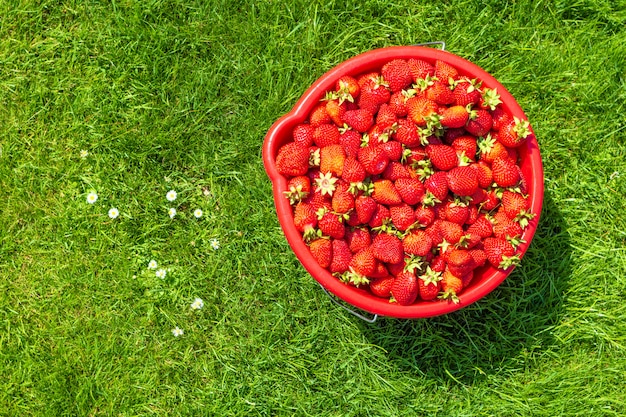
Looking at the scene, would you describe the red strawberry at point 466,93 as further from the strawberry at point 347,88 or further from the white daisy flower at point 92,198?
the white daisy flower at point 92,198

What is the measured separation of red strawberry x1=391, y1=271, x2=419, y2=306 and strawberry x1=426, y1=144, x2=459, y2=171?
1.35 ft

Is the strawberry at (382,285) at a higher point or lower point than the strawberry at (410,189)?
lower

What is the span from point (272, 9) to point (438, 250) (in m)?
1.51

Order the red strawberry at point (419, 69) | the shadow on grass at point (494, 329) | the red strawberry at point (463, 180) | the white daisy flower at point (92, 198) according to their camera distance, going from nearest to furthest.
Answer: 1. the red strawberry at point (463, 180)
2. the red strawberry at point (419, 69)
3. the shadow on grass at point (494, 329)
4. the white daisy flower at point (92, 198)

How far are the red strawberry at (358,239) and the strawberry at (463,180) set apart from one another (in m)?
0.36

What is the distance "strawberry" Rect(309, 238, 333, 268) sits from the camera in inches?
85.0

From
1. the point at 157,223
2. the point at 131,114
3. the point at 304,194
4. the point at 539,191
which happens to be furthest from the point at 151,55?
the point at 539,191

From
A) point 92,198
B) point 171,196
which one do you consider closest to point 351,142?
point 171,196

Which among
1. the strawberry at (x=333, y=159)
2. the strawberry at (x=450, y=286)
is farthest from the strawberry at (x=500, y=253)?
the strawberry at (x=333, y=159)

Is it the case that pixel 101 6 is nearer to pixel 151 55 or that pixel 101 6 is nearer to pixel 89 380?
pixel 151 55

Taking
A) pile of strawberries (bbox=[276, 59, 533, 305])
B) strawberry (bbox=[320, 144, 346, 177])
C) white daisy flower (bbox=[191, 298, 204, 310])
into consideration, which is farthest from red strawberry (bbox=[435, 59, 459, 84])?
white daisy flower (bbox=[191, 298, 204, 310])

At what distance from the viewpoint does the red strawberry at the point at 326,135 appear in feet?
7.20

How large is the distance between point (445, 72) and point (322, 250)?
0.81 meters

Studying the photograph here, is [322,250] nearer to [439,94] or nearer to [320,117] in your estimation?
[320,117]
